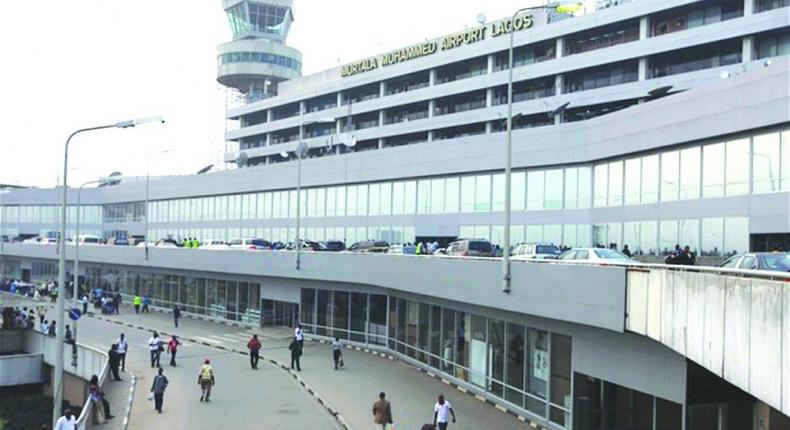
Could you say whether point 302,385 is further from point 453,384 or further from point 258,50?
point 258,50

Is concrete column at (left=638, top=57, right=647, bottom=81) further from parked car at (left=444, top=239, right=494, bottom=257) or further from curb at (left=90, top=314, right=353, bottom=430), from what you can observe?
curb at (left=90, top=314, right=353, bottom=430)

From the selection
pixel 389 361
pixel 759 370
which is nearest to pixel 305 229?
pixel 389 361

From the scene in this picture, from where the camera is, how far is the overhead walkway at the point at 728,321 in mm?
9000

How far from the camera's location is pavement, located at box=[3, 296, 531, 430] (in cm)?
2289

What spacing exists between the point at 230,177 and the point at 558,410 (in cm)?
5338

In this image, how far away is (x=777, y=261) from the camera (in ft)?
53.7

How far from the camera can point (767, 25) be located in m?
43.8

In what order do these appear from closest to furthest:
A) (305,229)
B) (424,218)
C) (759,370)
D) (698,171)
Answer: (759,370) < (698,171) < (424,218) < (305,229)

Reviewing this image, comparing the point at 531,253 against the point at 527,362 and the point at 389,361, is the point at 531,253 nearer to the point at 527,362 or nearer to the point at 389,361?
the point at 527,362

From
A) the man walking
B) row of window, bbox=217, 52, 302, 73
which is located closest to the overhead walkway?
the man walking

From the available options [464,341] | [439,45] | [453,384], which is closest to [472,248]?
[464,341]

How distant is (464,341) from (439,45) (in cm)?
4532

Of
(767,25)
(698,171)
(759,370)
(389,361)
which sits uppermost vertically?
(767,25)

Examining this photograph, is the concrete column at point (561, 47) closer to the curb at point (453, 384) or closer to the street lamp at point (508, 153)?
the curb at point (453, 384)
